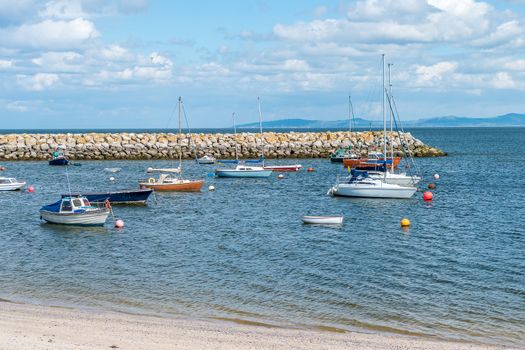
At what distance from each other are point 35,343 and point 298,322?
7.54 meters

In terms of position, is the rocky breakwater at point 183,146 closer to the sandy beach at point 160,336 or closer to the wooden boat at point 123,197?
the wooden boat at point 123,197

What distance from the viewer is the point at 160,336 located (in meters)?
18.3

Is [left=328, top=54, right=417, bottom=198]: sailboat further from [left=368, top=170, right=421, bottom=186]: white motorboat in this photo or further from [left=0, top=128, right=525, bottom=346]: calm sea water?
[left=368, top=170, right=421, bottom=186]: white motorboat

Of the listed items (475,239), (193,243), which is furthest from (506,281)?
(193,243)

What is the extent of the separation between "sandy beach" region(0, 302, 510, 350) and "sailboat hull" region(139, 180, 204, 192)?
34212 mm

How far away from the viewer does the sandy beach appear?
1733 cm

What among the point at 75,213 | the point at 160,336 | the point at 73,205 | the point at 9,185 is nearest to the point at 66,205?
the point at 73,205

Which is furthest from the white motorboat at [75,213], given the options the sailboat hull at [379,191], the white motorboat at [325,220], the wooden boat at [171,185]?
the sailboat hull at [379,191]

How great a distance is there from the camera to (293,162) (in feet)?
299

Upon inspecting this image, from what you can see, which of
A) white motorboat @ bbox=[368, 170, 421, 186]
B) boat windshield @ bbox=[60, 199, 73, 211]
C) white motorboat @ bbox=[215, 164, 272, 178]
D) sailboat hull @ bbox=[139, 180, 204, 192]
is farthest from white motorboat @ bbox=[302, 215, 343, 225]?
white motorboat @ bbox=[215, 164, 272, 178]

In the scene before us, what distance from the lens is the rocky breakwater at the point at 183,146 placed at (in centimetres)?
9738

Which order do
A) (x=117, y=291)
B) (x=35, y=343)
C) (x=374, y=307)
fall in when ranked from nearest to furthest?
(x=35, y=343) → (x=374, y=307) → (x=117, y=291)

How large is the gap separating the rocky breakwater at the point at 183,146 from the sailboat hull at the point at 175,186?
39391 millimetres

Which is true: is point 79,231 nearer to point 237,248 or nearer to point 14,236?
point 14,236
